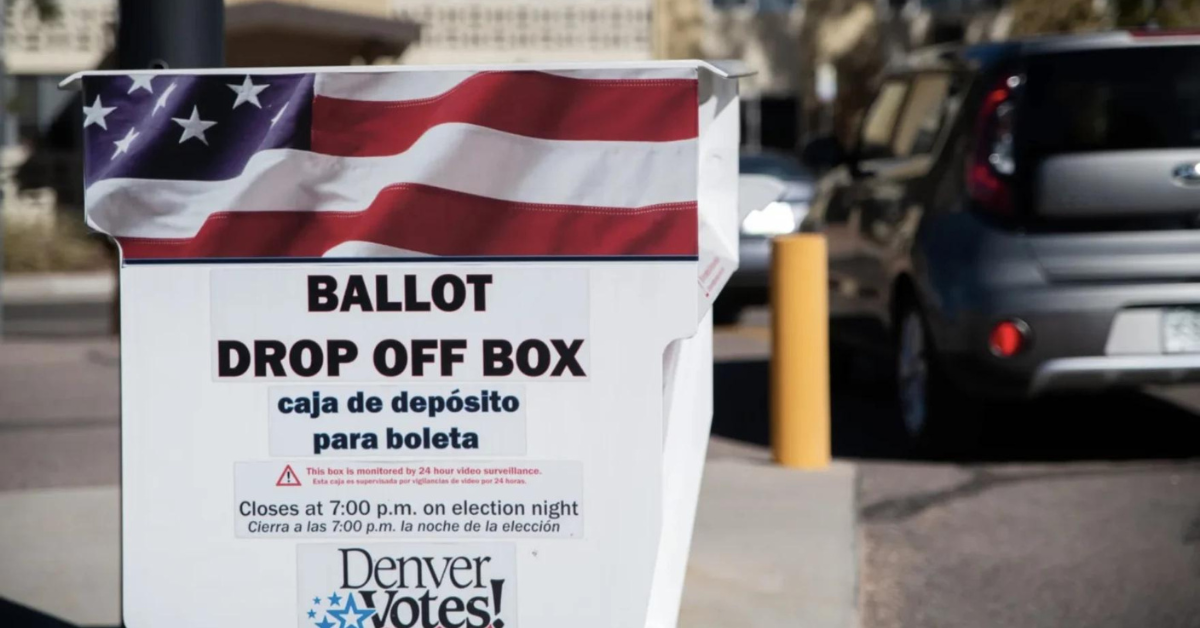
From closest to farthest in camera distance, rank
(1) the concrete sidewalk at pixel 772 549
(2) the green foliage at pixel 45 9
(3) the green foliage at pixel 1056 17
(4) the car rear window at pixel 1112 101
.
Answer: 1. (1) the concrete sidewalk at pixel 772 549
2. (4) the car rear window at pixel 1112 101
3. (2) the green foliage at pixel 45 9
4. (3) the green foliage at pixel 1056 17

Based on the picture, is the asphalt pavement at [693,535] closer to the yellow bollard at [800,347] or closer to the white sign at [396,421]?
the yellow bollard at [800,347]

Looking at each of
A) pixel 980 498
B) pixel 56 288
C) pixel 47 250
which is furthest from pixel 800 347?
pixel 47 250

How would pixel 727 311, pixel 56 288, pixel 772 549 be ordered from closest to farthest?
pixel 772 549, pixel 727 311, pixel 56 288

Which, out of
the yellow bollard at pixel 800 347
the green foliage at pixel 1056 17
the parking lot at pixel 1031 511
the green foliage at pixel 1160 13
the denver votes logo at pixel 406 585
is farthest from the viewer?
the green foliage at pixel 1056 17

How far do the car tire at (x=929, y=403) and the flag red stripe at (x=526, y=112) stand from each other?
400cm

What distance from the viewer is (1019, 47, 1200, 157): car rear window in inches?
265

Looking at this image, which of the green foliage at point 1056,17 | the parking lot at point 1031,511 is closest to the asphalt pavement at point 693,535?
the parking lot at point 1031,511

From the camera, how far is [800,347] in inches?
276

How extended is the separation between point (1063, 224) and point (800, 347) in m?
1.15

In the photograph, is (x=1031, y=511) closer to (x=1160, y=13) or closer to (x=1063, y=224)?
(x=1063, y=224)

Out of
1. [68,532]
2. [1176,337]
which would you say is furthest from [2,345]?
[1176,337]

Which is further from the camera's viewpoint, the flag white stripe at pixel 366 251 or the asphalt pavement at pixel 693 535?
the asphalt pavement at pixel 693 535

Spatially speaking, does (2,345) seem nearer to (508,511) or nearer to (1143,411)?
(1143,411)

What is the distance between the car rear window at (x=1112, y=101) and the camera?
672 centimetres
